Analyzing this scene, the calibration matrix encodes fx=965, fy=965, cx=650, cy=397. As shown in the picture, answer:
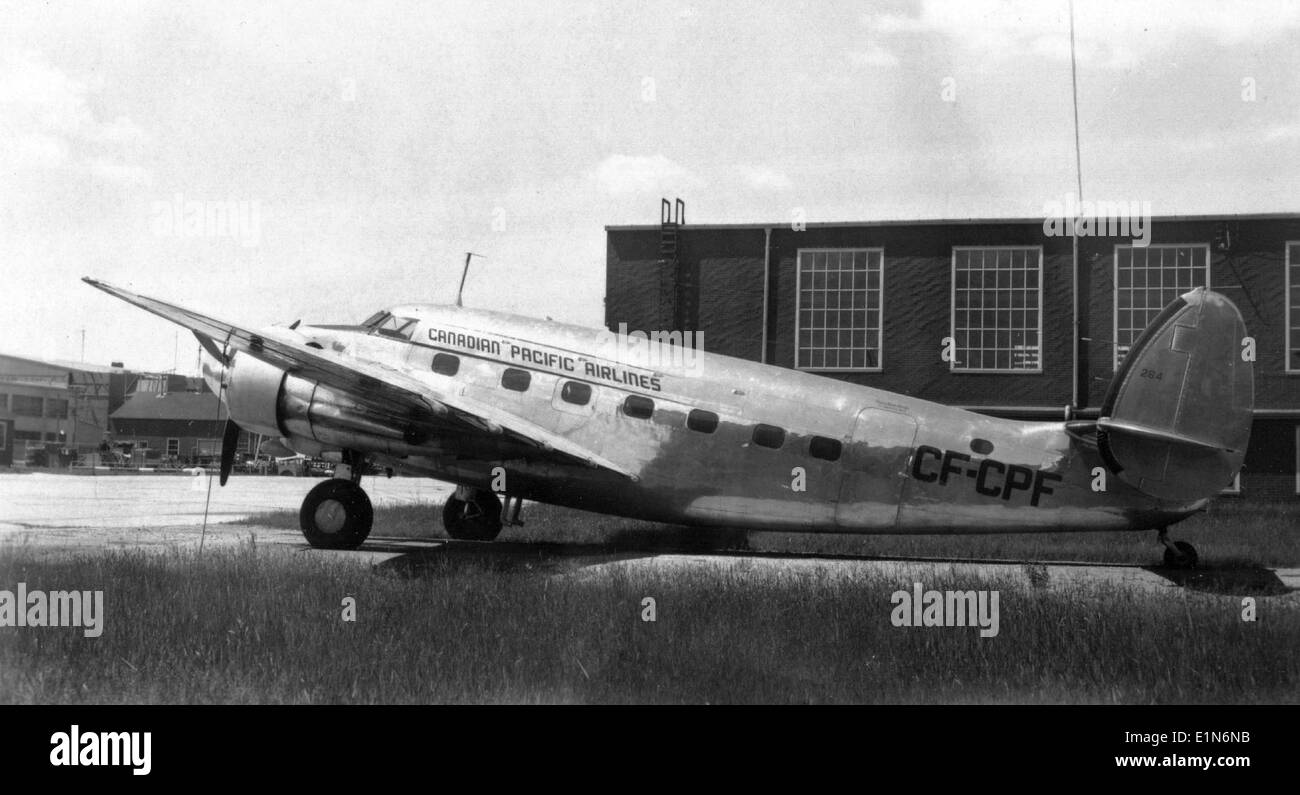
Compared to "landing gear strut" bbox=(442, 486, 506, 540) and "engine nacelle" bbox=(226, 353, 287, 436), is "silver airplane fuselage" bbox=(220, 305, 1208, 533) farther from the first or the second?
"landing gear strut" bbox=(442, 486, 506, 540)

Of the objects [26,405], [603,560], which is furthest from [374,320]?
[26,405]

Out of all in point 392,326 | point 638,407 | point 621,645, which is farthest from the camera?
point 392,326

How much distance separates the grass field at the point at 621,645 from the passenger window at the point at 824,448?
1.92m

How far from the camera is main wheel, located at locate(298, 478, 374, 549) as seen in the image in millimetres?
12891

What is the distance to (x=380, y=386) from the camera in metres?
11.8

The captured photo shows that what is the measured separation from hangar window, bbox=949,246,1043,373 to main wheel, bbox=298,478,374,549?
1822cm

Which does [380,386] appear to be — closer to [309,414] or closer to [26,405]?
[309,414]

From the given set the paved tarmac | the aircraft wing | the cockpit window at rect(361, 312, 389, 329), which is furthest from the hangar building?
the aircraft wing

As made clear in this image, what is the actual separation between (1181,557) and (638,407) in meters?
6.86

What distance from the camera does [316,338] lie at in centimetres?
1409
